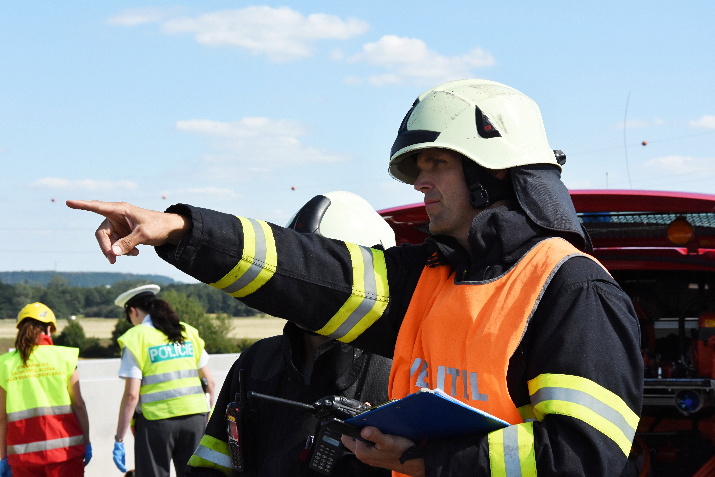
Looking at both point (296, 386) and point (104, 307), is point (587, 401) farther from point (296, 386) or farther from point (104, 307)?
point (104, 307)

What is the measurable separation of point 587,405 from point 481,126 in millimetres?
833

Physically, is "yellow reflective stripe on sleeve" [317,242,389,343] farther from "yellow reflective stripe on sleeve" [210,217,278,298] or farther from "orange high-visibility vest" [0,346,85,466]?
"orange high-visibility vest" [0,346,85,466]

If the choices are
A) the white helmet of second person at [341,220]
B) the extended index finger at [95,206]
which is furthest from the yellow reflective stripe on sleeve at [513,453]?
the white helmet of second person at [341,220]

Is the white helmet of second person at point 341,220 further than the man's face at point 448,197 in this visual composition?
Yes

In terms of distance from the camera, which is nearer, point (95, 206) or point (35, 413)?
point (95, 206)

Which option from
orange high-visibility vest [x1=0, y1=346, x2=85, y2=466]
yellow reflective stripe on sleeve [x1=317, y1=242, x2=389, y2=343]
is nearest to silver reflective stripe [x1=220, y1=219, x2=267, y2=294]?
yellow reflective stripe on sleeve [x1=317, y1=242, x2=389, y2=343]

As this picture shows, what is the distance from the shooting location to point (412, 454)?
85.0 inches

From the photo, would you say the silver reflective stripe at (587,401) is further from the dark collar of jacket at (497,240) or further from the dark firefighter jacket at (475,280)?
the dark collar of jacket at (497,240)

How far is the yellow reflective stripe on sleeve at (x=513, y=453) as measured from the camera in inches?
79.7

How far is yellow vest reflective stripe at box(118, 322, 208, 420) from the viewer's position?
7234mm

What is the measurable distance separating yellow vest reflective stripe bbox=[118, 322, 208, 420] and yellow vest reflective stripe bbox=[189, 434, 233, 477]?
3.97 m

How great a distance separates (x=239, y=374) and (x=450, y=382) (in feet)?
4.02

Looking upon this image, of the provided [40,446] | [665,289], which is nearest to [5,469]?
[40,446]

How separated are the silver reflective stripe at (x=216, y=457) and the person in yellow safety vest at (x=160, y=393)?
13.1ft
